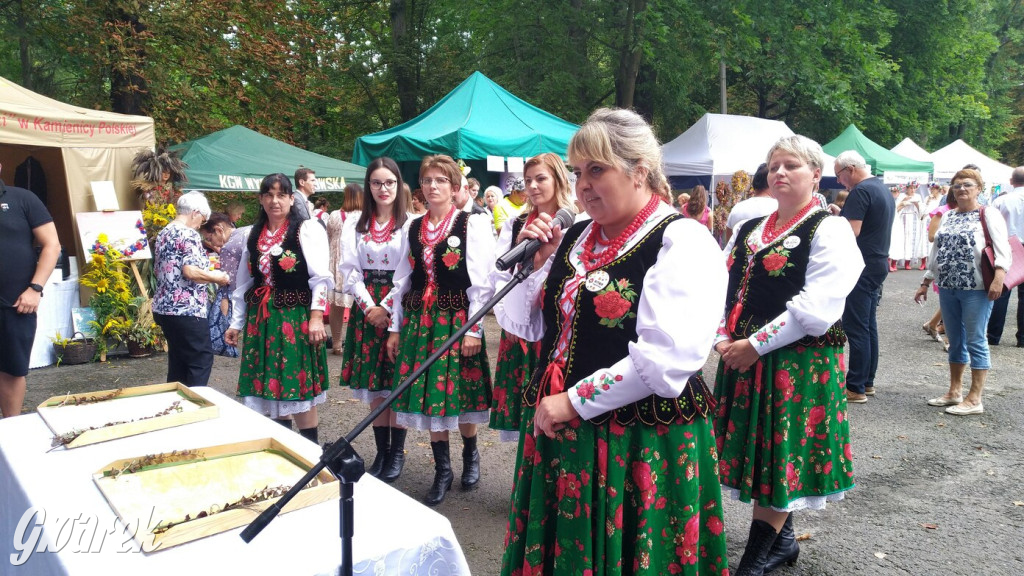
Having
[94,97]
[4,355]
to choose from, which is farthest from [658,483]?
[94,97]

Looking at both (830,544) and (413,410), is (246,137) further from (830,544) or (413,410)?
(830,544)

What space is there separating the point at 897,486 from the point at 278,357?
12.2 ft

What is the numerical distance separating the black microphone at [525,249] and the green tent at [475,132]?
7603 millimetres

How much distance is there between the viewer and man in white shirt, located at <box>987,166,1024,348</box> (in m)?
7.78

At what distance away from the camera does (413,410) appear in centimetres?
375

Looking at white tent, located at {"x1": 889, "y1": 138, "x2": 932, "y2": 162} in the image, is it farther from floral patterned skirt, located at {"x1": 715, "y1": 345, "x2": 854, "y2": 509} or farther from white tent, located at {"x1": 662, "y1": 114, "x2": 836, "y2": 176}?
floral patterned skirt, located at {"x1": 715, "y1": 345, "x2": 854, "y2": 509}

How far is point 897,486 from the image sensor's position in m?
4.15

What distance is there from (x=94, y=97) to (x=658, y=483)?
15.0m

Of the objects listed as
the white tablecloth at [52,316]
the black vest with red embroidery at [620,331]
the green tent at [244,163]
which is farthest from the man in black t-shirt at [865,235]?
the white tablecloth at [52,316]

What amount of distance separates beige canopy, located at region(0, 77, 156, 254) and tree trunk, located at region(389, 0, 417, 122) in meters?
10.8

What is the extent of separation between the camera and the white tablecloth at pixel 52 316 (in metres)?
7.31

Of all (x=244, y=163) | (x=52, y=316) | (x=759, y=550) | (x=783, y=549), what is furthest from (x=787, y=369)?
(x=244, y=163)

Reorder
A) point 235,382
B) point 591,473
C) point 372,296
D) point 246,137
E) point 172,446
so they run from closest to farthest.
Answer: point 591,473 → point 172,446 → point 372,296 → point 235,382 → point 246,137

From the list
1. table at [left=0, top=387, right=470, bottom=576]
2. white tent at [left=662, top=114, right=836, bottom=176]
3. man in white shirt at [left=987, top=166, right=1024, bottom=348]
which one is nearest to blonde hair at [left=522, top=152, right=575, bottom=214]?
table at [left=0, top=387, right=470, bottom=576]
